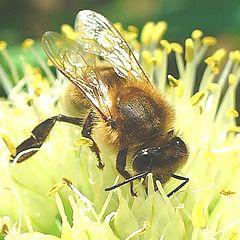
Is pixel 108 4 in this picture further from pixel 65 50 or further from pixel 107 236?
pixel 107 236

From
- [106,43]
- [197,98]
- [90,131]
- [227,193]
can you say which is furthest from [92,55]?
[227,193]

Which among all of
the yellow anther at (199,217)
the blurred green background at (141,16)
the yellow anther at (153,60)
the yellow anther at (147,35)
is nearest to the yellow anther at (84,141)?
the yellow anther at (199,217)

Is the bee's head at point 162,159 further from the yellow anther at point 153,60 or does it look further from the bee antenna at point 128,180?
the yellow anther at point 153,60

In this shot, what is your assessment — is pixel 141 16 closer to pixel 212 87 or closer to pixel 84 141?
pixel 212 87

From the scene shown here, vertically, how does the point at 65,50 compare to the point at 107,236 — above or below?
above

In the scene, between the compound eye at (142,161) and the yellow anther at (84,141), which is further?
the yellow anther at (84,141)

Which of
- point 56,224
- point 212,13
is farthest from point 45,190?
point 212,13

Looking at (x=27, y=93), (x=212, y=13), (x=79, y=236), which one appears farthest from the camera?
(x=212, y=13)

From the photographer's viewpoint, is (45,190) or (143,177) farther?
(45,190)
